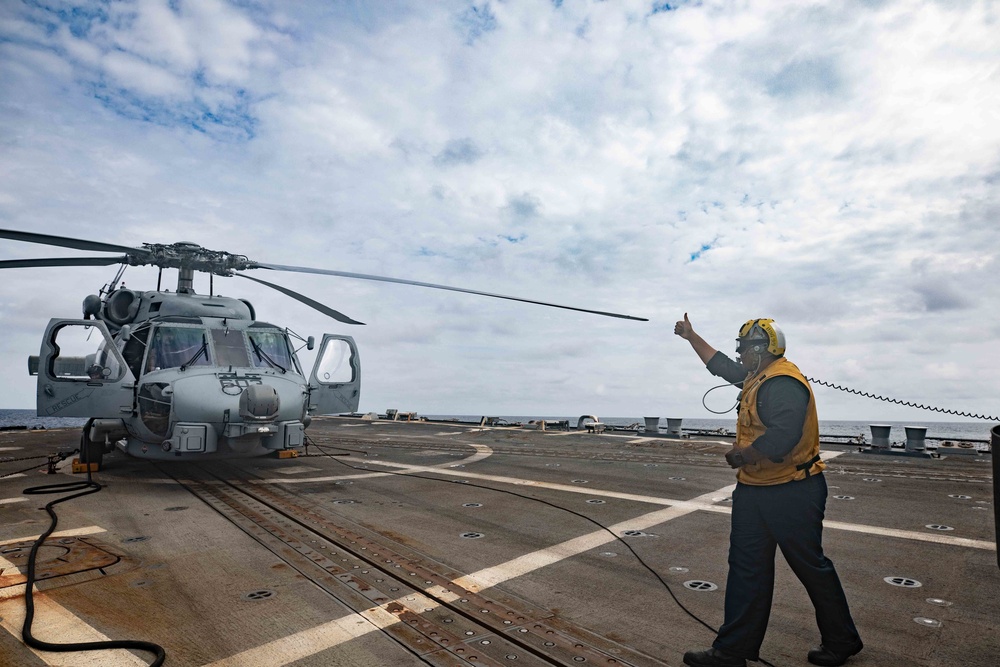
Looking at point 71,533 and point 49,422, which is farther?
point 49,422

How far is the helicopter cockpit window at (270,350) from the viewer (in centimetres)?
1042

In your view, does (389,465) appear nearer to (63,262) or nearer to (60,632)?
(63,262)

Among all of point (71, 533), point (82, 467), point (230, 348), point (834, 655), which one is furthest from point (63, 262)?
point (834, 655)

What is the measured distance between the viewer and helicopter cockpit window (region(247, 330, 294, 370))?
1042 cm

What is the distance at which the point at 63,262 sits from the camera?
10.2m

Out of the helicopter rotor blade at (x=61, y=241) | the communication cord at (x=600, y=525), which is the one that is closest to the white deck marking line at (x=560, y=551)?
the communication cord at (x=600, y=525)

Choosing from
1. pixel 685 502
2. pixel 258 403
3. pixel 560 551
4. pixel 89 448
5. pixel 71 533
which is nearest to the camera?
pixel 560 551

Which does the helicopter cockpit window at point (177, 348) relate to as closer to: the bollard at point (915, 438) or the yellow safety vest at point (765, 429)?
the yellow safety vest at point (765, 429)

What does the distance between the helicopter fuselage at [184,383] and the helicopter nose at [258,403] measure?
0.02 metres

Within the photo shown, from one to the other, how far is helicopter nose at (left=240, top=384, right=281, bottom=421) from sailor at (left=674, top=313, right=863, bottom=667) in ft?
24.3

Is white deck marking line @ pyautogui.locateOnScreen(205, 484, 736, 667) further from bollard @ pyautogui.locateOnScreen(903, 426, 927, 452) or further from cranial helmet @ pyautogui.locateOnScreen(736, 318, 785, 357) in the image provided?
bollard @ pyautogui.locateOnScreen(903, 426, 927, 452)

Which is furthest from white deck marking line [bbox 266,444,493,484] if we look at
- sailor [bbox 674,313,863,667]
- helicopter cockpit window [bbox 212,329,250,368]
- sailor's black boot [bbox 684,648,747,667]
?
sailor [bbox 674,313,863,667]

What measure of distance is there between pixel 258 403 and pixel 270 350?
7.24 ft

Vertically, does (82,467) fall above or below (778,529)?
below
